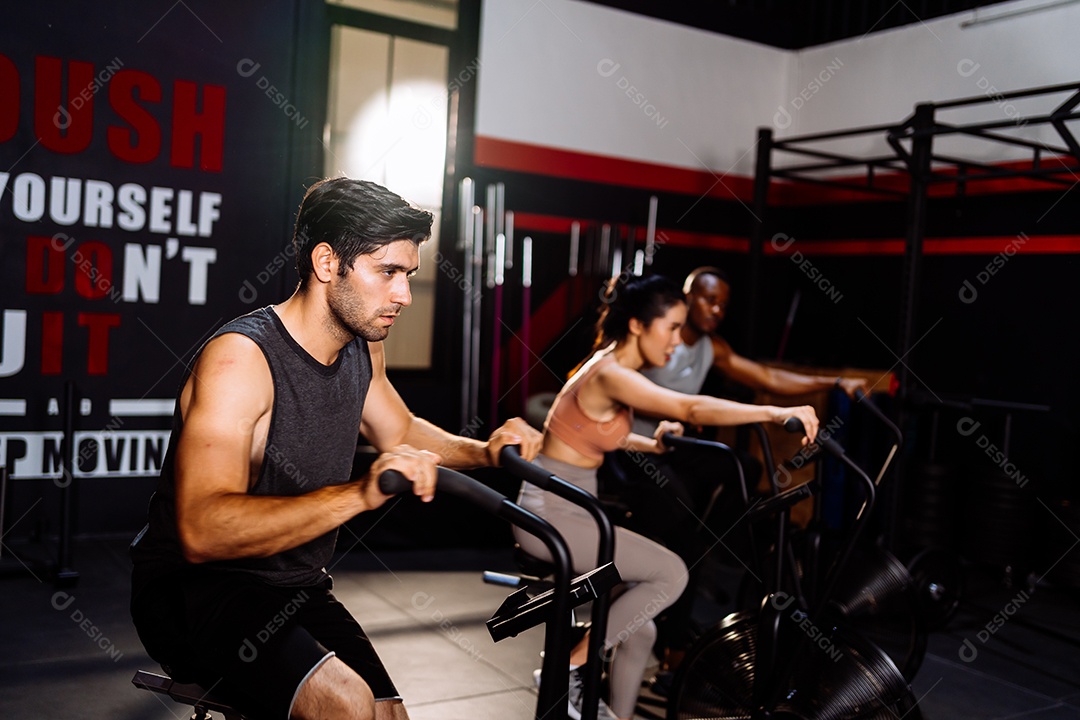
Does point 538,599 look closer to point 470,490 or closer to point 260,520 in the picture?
point 470,490

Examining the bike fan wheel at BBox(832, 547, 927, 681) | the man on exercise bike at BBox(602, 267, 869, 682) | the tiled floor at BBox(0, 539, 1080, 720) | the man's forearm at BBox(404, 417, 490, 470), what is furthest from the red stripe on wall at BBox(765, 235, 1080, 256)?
the man's forearm at BBox(404, 417, 490, 470)

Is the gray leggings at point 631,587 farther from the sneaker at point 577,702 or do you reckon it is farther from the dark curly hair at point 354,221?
the dark curly hair at point 354,221

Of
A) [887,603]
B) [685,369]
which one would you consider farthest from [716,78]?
[887,603]

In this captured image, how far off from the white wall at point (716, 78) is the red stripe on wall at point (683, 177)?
62mm

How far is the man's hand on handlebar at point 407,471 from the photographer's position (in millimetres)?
1587

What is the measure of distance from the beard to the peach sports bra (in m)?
1.22

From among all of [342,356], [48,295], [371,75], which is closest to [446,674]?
[342,356]

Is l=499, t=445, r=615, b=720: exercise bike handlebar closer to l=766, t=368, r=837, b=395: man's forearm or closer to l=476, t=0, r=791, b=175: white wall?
l=766, t=368, r=837, b=395: man's forearm

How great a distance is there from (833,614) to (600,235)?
3.53 metres

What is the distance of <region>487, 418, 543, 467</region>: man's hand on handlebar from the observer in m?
1.99

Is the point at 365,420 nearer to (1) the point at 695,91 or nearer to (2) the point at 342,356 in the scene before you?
(2) the point at 342,356

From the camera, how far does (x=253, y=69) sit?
5.17m

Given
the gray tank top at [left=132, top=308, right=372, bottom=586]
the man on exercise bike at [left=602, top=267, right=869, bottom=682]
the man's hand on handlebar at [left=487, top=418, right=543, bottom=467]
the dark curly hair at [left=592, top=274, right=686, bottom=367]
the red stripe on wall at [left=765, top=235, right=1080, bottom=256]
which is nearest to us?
the gray tank top at [left=132, top=308, right=372, bottom=586]

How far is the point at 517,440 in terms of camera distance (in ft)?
6.53
